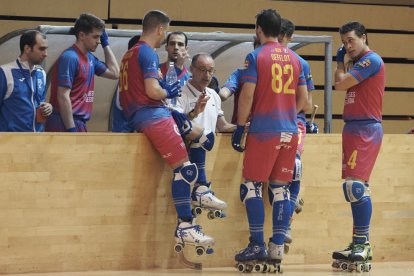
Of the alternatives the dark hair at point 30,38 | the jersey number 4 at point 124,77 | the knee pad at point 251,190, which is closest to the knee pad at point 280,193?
the knee pad at point 251,190

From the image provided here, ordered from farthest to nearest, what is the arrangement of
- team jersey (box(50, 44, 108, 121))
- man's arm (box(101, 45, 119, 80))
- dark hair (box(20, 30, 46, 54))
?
man's arm (box(101, 45, 119, 80)) < team jersey (box(50, 44, 108, 121)) < dark hair (box(20, 30, 46, 54))

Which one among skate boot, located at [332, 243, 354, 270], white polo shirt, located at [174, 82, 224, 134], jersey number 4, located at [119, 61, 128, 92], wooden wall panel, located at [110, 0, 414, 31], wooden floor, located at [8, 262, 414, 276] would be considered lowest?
wooden floor, located at [8, 262, 414, 276]

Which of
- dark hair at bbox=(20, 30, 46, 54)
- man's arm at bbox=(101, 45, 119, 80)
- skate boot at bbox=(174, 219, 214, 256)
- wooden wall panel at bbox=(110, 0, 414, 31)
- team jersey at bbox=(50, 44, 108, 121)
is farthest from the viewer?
wooden wall panel at bbox=(110, 0, 414, 31)

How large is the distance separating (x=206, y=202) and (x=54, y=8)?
459 cm

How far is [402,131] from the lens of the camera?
479 inches

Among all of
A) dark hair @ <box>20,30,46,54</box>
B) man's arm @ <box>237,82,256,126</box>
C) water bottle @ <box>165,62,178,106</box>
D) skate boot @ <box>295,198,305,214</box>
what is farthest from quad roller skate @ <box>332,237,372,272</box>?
dark hair @ <box>20,30,46,54</box>

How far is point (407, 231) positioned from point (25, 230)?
319cm

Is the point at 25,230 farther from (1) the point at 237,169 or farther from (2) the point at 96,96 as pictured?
(2) the point at 96,96

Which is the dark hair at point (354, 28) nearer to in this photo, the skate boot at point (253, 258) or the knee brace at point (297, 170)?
the knee brace at point (297, 170)

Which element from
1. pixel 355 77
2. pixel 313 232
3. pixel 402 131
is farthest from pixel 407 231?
pixel 402 131

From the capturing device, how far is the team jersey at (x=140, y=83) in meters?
6.64

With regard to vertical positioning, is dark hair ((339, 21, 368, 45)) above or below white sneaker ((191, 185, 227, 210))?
above

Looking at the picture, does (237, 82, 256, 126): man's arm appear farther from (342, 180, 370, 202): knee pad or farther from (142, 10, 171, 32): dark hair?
(342, 180, 370, 202): knee pad

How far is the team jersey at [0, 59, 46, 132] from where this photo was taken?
686 centimetres
